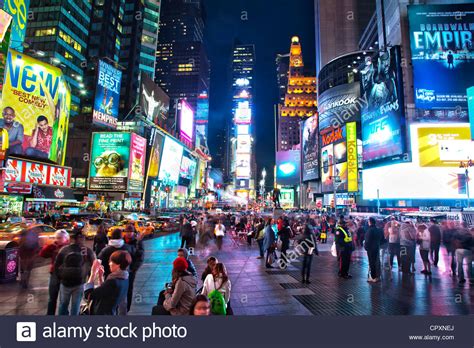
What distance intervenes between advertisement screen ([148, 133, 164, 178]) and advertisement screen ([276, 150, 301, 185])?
53597mm

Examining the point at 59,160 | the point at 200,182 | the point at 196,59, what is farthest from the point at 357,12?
the point at 196,59

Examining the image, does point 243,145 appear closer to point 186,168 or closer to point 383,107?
Result: point 186,168

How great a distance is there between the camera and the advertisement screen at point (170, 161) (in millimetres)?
61197

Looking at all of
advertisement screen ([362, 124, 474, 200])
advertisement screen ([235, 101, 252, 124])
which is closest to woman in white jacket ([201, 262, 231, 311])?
advertisement screen ([362, 124, 474, 200])

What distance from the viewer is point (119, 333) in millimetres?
→ 4000

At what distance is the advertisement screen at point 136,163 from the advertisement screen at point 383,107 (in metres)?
38.9

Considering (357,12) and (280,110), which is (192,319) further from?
(280,110)

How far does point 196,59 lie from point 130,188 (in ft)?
497

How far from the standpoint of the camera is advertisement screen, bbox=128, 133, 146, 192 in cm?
4734

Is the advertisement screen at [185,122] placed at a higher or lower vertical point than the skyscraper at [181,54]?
lower

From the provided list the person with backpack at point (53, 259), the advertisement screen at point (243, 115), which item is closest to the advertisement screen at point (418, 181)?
the person with backpack at point (53, 259)

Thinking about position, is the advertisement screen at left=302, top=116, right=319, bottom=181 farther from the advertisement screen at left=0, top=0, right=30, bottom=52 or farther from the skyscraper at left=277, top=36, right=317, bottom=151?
the advertisement screen at left=0, top=0, right=30, bottom=52

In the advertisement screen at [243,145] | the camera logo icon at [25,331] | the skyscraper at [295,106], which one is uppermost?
the skyscraper at [295,106]

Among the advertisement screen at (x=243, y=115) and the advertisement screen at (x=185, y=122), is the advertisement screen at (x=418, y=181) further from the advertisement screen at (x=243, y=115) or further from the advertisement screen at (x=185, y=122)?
the advertisement screen at (x=185, y=122)
